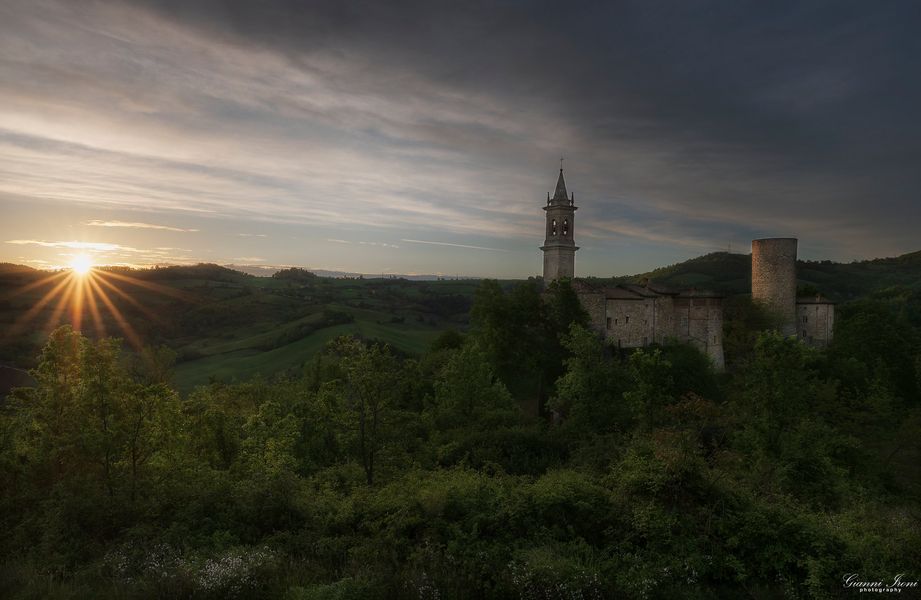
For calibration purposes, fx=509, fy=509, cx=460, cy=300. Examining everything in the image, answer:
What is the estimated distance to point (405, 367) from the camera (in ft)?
58.3

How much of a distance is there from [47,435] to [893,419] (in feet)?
141

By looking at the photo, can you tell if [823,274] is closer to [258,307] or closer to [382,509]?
Answer: [258,307]

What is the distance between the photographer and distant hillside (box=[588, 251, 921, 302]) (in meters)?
105

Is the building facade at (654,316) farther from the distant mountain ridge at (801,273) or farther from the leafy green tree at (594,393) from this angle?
the distant mountain ridge at (801,273)

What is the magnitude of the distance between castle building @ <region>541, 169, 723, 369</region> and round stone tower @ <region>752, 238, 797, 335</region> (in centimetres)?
903

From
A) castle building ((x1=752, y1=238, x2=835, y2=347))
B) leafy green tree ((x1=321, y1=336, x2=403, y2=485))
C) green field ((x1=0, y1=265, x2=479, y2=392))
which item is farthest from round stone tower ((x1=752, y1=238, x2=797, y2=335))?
leafy green tree ((x1=321, y1=336, x2=403, y2=485))

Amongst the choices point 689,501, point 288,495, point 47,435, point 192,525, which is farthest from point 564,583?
point 47,435

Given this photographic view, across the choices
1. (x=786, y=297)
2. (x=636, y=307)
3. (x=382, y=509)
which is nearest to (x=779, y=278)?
(x=786, y=297)

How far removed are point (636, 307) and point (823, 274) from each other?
359ft

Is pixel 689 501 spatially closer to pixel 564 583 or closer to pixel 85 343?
pixel 564 583

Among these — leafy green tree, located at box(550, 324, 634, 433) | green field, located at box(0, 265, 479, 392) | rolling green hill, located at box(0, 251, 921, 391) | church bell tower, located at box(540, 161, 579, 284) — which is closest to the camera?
leafy green tree, located at box(550, 324, 634, 433)

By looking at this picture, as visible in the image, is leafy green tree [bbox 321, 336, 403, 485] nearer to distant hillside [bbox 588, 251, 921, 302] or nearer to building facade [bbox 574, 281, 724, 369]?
building facade [bbox 574, 281, 724, 369]

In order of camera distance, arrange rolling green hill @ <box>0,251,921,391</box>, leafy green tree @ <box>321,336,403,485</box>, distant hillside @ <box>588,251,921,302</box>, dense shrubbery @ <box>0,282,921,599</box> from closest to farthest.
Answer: dense shrubbery @ <box>0,282,921,599</box>
leafy green tree @ <box>321,336,403,485</box>
rolling green hill @ <box>0,251,921,391</box>
distant hillside @ <box>588,251,921,302</box>

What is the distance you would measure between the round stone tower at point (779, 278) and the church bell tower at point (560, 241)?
17.4 m
